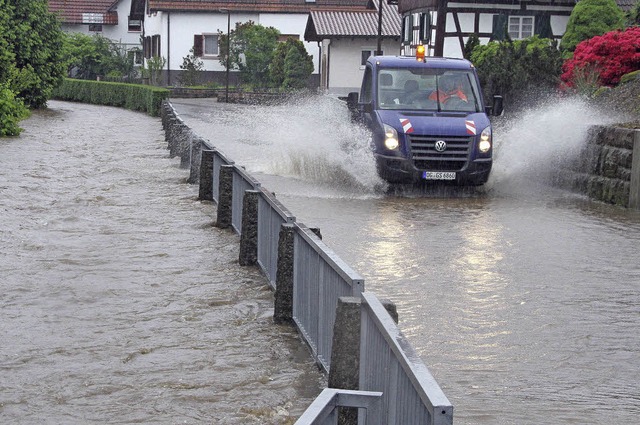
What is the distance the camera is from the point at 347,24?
66.9m

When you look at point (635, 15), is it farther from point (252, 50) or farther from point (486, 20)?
point (252, 50)

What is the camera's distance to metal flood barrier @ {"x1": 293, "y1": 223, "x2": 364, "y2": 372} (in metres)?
6.74

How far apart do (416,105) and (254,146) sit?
1174 cm

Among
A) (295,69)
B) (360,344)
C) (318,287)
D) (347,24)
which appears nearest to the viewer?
(360,344)

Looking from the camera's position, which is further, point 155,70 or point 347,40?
point 155,70

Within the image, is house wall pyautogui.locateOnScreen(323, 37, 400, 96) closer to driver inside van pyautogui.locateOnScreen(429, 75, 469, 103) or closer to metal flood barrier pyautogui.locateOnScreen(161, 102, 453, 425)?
driver inside van pyautogui.locateOnScreen(429, 75, 469, 103)

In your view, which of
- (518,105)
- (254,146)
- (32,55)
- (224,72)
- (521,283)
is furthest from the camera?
(224,72)

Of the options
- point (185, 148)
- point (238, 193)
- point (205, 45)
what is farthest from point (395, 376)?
point (205, 45)

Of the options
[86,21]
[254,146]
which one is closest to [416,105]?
[254,146]

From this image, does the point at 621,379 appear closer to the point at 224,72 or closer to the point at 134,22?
the point at 224,72

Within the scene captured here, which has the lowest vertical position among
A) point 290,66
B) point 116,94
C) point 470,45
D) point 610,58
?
point 116,94

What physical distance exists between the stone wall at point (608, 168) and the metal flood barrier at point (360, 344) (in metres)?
8.61

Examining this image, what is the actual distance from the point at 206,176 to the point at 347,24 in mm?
50955

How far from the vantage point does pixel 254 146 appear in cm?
3055
